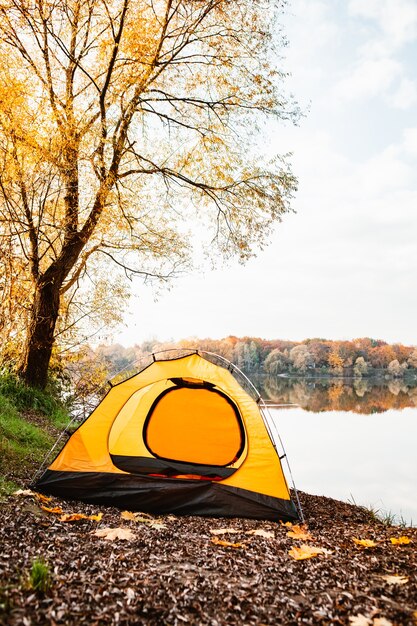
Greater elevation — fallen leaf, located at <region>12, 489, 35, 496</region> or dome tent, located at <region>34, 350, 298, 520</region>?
dome tent, located at <region>34, 350, 298, 520</region>

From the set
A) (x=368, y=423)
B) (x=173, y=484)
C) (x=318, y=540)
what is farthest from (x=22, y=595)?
(x=368, y=423)

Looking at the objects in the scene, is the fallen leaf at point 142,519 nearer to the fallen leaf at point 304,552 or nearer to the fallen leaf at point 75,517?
the fallen leaf at point 75,517

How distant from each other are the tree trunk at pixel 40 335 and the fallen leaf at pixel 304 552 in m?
7.83

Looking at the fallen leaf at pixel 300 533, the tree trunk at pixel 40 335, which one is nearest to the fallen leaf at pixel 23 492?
the fallen leaf at pixel 300 533

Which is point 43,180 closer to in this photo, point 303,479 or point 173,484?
point 173,484

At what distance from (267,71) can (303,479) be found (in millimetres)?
10400

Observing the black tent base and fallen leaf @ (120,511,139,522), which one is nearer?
fallen leaf @ (120,511,139,522)

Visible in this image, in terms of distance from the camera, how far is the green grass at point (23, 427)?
6.73 m

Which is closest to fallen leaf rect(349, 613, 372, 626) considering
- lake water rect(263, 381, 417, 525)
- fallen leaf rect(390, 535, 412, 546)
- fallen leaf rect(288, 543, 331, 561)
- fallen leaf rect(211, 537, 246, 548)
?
fallen leaf rect(288, 543, 331, 561)

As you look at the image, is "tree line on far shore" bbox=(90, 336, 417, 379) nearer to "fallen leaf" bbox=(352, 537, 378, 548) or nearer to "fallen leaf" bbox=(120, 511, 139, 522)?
"fallen leaf" bbox=(120, 511, 139, 522)

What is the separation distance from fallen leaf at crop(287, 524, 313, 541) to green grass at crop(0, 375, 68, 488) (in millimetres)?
3194

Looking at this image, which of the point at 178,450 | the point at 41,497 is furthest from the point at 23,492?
the point at 178,450

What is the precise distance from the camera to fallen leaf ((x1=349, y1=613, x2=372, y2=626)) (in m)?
2.90

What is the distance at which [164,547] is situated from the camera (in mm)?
4434
